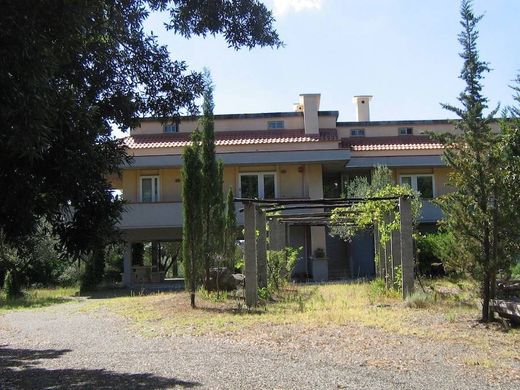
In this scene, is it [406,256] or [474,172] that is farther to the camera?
[406,256]

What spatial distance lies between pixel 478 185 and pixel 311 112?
822 inches

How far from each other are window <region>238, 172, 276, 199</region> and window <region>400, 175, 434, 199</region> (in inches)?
266

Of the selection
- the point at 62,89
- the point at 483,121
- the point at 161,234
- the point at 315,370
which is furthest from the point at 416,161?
the point at 62,89

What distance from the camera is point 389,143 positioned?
32.9m

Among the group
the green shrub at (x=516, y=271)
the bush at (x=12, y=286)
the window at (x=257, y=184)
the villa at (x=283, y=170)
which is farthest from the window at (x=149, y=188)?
the green shrub at (x=516, y=271)

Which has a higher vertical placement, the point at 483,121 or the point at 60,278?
the point at 483,121

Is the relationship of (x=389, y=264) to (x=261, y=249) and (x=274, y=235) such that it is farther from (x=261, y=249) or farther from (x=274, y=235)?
(x=274, y=235)

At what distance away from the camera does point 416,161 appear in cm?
2998

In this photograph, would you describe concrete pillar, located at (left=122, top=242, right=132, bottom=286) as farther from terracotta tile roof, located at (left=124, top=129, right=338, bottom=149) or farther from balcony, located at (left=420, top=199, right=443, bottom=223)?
balcony, located at (left=420, top=199, right=443, bottom=223)

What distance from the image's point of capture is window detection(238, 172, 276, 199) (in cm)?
2995

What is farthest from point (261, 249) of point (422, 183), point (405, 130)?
point (405, 130)

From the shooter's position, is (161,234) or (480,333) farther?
(161,234)

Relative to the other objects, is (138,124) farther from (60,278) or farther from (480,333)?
(60,278)

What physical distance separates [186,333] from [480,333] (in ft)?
16.9
